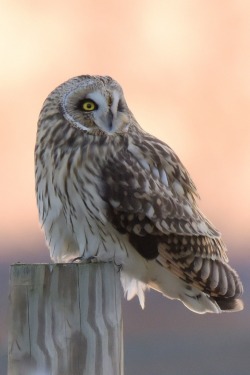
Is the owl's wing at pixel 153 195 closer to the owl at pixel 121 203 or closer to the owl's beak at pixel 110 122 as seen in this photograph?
the owl at pixel 121 203

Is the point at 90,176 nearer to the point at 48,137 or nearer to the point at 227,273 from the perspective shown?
the point at 48,137

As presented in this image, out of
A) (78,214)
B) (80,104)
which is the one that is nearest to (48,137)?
(80,104)

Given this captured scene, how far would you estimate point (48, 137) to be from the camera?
468 centimetres

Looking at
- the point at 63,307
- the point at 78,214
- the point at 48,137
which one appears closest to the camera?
the point at 63,307

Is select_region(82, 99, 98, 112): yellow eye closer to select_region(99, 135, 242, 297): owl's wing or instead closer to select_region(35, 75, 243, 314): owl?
select_region(35, 75, 243, 314): owl

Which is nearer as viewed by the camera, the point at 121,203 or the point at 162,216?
the point at 121,203

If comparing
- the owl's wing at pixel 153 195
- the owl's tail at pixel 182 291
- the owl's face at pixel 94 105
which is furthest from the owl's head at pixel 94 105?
the owl's tail at pixel 182 291

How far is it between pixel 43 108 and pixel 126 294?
1128 millimetres

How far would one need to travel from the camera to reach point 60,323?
2814 mm

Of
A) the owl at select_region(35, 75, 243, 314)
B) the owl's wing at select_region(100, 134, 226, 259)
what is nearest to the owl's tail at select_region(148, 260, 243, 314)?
the owl at select_region(35, 75, 243, 314)

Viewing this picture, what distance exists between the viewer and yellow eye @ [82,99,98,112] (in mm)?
4574

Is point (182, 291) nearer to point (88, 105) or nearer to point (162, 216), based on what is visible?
point (162, 216)

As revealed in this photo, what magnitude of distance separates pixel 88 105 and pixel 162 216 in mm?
693

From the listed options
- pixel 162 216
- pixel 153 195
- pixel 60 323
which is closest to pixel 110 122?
pixel 153 195
